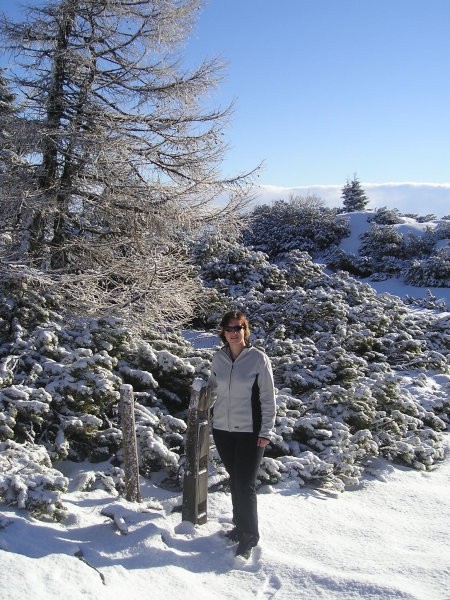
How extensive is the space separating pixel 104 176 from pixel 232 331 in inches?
173

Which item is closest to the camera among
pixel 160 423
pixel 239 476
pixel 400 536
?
pixel 239 476

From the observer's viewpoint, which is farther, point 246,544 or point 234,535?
point 234,535

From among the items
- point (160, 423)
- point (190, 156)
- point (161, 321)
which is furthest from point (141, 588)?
point (190, 156)

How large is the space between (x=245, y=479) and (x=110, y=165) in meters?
5.00

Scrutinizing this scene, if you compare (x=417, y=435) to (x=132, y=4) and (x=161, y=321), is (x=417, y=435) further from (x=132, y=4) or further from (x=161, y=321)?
(x=132, y=4)

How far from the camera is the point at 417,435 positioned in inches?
288

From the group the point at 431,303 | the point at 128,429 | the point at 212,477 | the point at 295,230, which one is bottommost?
the point at 212,477

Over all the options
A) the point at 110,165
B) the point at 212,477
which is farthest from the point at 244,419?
the point at 110,165

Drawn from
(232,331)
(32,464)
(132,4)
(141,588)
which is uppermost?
(132,4)

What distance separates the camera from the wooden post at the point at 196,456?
14.1 ft

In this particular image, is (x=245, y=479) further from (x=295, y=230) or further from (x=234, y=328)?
(x=295, y=230)

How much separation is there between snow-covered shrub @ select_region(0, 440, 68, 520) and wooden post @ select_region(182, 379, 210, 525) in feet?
3.13

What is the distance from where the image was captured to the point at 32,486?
158 inches

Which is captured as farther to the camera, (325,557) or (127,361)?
(127,361)
